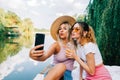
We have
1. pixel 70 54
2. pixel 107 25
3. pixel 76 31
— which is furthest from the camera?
pixel 107 25

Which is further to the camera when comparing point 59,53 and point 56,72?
point 59,53

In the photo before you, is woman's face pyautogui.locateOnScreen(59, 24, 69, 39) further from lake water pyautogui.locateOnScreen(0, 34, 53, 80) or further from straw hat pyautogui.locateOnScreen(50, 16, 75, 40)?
lake water pyautogui.locateOnScreen(0, 34, 53, 80)

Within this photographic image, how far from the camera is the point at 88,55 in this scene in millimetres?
2191

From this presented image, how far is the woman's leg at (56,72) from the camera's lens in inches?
87.4

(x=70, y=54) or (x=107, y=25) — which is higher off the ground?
(x=107, y=25)

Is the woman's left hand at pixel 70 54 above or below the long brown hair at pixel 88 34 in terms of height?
below

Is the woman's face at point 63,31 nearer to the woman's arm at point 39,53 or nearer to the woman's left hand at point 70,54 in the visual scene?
the woman's arm at point 39,53

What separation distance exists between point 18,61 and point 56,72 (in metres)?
2.37

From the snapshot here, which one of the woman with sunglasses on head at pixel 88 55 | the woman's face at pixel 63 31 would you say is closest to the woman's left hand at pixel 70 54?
the woman with sunglasses on head at pixel 88 55

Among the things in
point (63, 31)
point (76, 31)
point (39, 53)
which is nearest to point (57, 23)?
point (63, 31)

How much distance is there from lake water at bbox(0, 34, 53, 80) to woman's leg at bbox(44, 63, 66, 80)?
1892 millimetres

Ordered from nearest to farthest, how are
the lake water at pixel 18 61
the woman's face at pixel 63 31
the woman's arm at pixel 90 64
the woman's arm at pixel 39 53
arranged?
the woman's arm at pixel 90 64 → the woman's arm at pixel 39 53 → the woman's face at pixel 63 31 → the lake water at pixel 18 61

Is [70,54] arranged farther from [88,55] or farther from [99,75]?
[99,75]

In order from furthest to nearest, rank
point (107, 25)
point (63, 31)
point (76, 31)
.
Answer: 1. point (107, 25)
2. point (63, 31)
3. point (76, 31)
